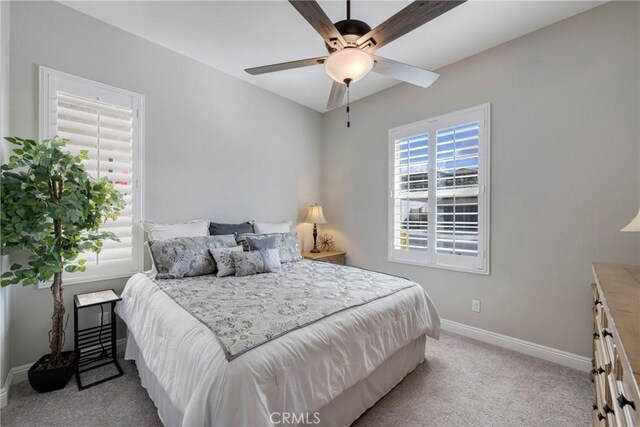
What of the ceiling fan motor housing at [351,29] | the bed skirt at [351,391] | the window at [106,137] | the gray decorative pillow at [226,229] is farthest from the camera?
the gray decorative pillow at [226,229]

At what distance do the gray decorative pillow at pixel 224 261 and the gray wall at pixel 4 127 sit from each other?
136 centimetres

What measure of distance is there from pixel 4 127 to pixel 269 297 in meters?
2.26

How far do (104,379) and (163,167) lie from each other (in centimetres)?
189

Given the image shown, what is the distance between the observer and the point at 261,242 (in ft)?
9.09

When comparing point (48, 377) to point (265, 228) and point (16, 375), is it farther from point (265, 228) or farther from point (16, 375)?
point (265, 228)

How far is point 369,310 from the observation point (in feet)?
5.76

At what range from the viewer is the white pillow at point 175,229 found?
102 inches

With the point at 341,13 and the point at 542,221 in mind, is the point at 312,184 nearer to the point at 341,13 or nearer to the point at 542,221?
the point at 341,13

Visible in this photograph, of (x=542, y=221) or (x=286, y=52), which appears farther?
(x=286, y=52)

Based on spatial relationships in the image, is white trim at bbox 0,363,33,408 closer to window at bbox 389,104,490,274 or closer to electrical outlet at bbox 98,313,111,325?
electrical outlet at bbox 98,313,111,325

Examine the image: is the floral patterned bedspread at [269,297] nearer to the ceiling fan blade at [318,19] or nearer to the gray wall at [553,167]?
the gray wall at [553,167]

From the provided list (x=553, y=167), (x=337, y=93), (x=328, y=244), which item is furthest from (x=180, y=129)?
(x=553, y=167)

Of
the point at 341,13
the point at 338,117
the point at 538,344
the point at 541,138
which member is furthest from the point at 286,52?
the point at 538,344

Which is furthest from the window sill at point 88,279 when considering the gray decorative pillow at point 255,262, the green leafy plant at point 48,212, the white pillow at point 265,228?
the white pillow at point 265,228
